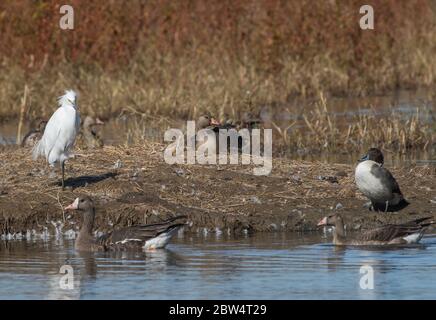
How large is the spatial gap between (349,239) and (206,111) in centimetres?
876

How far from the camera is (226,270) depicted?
11.3 meters

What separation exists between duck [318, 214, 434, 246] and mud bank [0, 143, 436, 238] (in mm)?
1148

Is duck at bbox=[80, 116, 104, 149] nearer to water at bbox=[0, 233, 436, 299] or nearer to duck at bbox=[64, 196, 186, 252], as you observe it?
water at bbox=[0, 233, 436, 299]

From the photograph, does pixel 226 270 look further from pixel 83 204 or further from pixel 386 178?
pixel 386 178

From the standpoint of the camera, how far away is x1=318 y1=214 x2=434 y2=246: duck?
12.8 m

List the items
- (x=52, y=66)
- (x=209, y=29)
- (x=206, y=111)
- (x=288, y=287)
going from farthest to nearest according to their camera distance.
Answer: (x=209, y=29)
(x=52, y=66)
(x=206, y=111)
(x=288, y=287)

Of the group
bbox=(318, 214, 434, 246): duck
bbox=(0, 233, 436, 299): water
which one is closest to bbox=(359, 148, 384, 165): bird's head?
bbox=(0, 233, 436, 299): water

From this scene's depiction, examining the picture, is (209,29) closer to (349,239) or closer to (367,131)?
(367,131)

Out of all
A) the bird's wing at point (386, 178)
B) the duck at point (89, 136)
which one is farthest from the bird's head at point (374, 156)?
the duck at point (89, 136)

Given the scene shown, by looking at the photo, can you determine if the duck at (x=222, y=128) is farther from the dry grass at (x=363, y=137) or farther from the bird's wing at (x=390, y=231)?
the bird's wing at (x=390, y=231)

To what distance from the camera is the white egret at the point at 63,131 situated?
46.7 feet

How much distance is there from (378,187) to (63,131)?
3.63m

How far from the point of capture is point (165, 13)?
2755 centimetres
